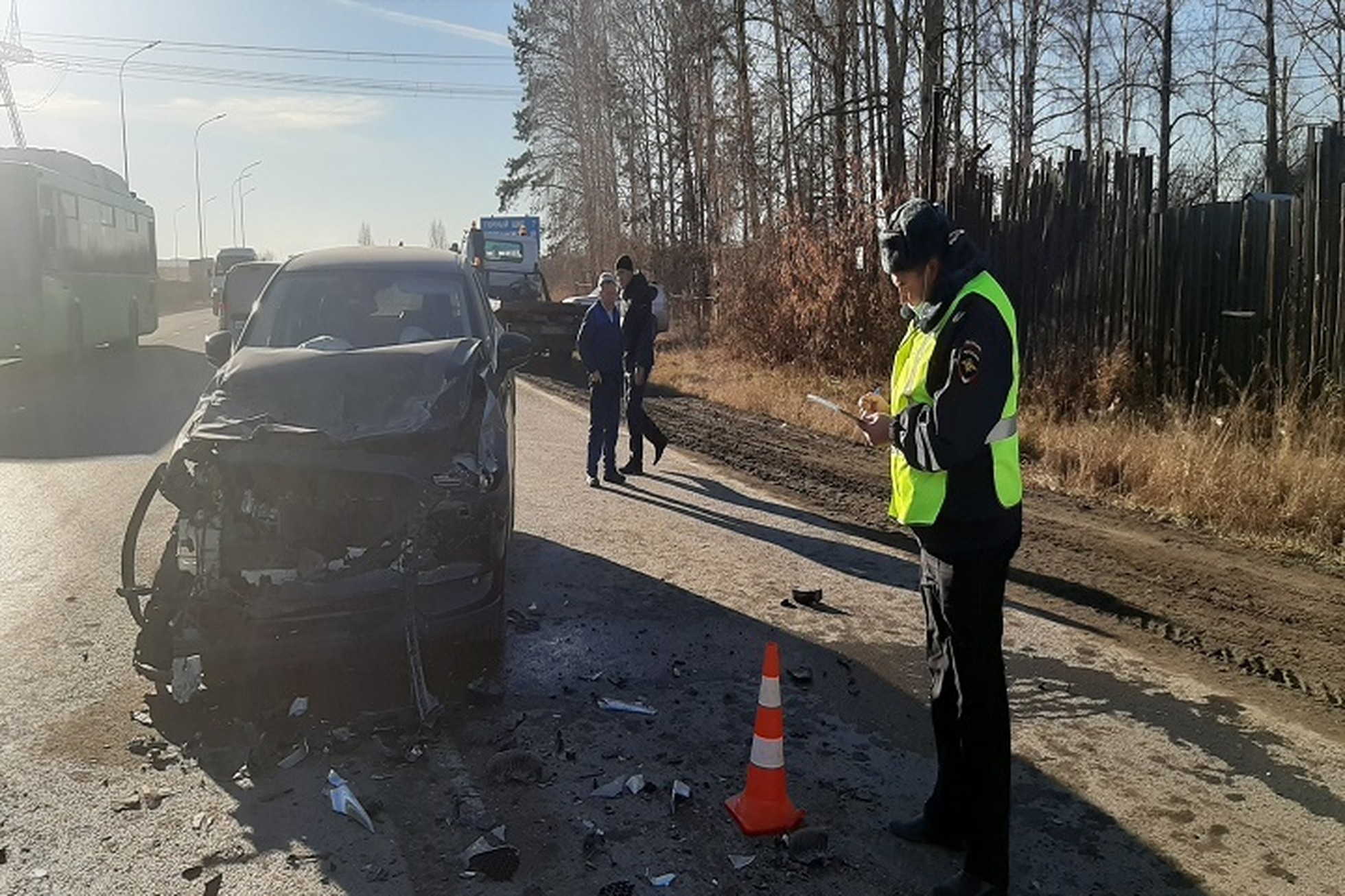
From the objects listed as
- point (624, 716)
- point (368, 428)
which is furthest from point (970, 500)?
point (368, 428)

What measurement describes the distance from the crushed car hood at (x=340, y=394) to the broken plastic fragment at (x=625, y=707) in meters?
1.51

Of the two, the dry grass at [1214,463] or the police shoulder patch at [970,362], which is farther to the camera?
the dry grass at [1214,463]

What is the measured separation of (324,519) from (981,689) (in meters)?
2.98

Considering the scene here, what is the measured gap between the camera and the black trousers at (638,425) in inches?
410

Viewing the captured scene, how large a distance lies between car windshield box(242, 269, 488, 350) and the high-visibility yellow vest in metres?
3.94

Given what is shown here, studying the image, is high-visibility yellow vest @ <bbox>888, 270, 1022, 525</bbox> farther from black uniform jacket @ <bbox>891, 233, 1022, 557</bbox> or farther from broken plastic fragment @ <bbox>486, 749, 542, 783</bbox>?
Result: broken plastic fragment @ <bbox>486, 749, 542, 783</bbox>

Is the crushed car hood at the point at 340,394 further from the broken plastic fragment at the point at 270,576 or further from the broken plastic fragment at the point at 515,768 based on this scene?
the broken plastic fragment at the point at 515,768

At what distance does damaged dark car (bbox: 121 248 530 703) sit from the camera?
4.70 m

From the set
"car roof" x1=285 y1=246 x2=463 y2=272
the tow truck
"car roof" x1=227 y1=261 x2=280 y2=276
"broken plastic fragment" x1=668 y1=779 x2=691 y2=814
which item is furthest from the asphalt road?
"car roof" x1=227 y1=261 x2=280 y2=276

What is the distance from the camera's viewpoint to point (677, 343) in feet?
93.5

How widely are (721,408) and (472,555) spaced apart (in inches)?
444

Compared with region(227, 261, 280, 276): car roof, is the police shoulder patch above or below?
below

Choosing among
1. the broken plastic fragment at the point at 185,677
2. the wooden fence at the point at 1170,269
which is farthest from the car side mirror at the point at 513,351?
the wooden fence at the point at 1170,269

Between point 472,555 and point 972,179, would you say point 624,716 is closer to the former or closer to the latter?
point 472,555
